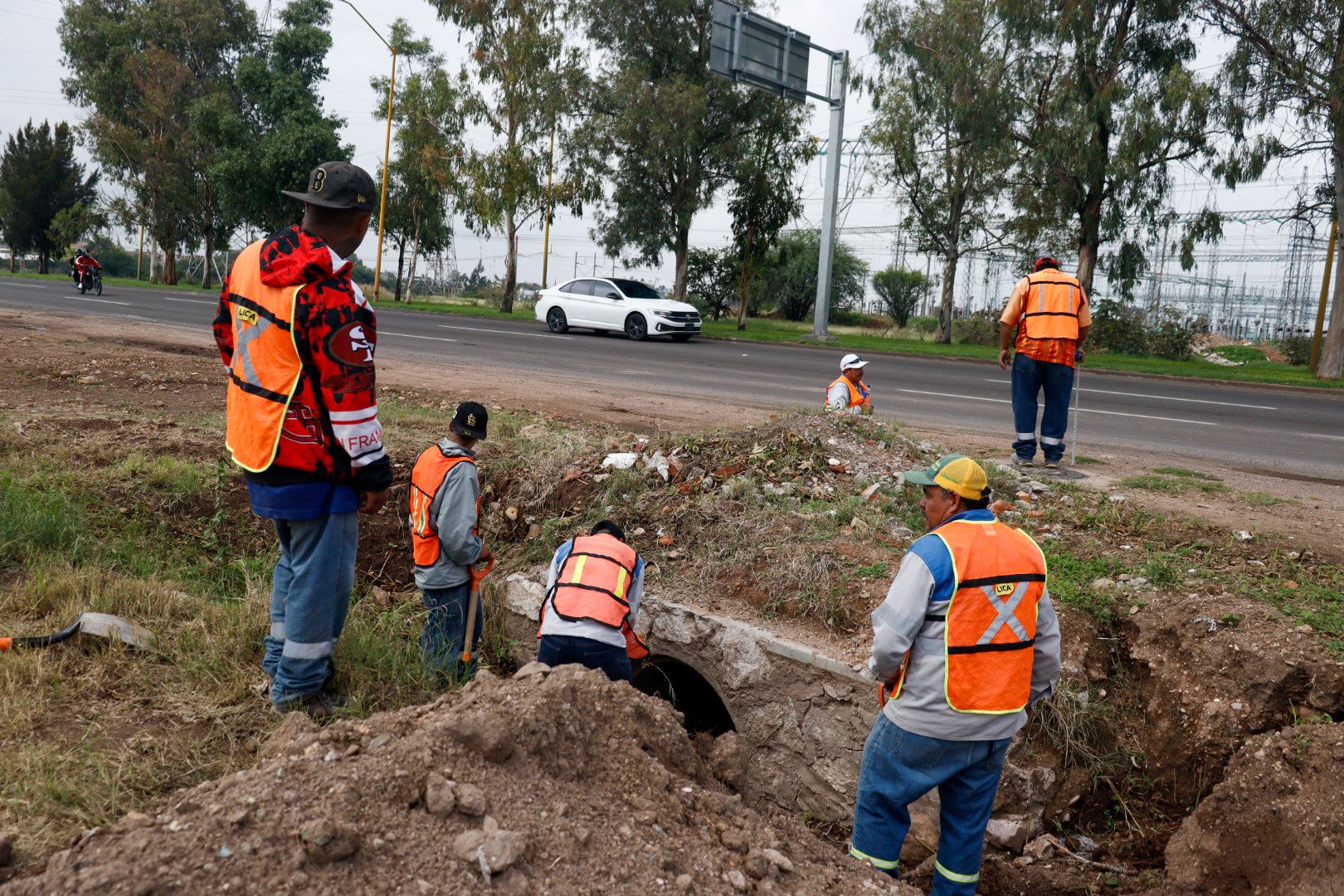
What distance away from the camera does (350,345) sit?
3451 millimetres

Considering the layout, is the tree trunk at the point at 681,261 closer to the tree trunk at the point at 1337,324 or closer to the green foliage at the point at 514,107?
the green foliage at the point at 514,107

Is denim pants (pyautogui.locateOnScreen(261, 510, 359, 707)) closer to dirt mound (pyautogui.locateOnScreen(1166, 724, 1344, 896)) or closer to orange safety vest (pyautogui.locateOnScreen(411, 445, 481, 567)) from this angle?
orange safety vest (pyautogui.locateOnScreen(411, 445, 481, 567))

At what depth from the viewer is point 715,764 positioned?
392cm

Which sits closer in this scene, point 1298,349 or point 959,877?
point 959,877

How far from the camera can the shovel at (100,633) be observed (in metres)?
4.15

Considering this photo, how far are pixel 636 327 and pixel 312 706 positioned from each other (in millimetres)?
18880

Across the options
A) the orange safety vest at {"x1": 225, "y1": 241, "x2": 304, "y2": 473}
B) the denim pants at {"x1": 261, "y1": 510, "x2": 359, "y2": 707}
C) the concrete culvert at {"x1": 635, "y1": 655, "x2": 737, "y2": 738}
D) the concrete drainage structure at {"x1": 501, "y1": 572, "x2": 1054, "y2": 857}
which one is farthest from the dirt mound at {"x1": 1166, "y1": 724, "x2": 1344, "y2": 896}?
the orange safety vest at {"x1": 225, "y1": 241, "x2": 304, "y2": 473}

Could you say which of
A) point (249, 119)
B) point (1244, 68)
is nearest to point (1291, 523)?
point (1244, 68)

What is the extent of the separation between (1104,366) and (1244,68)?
7.19 meters

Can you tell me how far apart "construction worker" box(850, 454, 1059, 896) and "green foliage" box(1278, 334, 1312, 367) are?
88.0 feet

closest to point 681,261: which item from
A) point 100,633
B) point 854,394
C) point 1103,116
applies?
point 1103,116

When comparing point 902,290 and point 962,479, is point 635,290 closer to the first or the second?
point 902,290

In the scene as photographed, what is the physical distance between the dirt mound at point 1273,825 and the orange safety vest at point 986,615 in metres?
1.41

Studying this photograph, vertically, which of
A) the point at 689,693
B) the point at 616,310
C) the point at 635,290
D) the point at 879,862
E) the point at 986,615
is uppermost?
the point at 635,290
